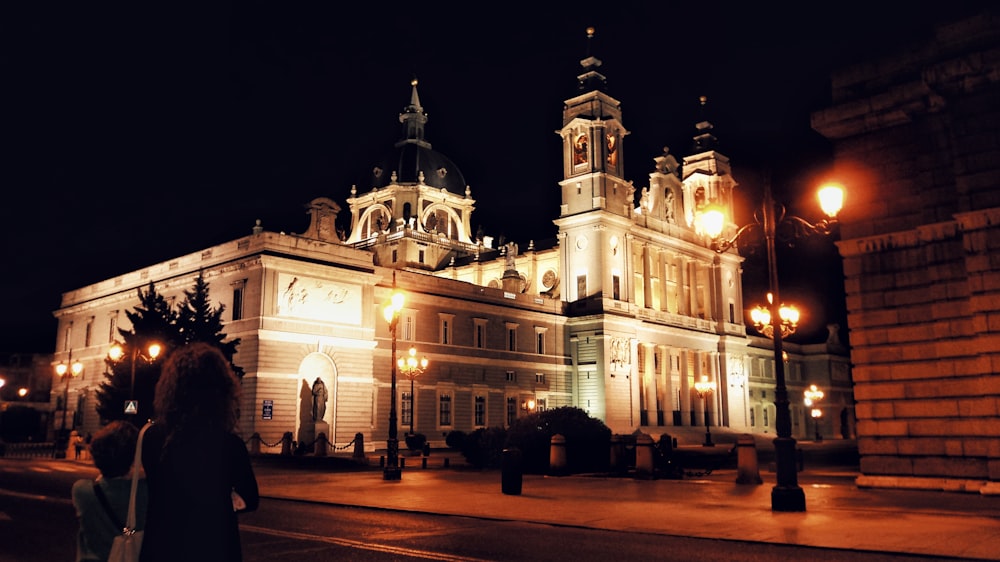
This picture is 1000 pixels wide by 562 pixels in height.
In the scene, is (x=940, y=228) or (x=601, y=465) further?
(x=601, y=465)

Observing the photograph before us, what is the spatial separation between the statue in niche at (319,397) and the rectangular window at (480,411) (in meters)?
13.5

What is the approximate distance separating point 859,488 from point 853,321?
4146mm

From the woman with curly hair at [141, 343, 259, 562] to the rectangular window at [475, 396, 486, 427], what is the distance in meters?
53.7

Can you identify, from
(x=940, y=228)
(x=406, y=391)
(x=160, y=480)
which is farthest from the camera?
(x=406, y=391)

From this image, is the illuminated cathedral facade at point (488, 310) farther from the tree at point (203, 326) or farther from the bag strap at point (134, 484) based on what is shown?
the bag strap at point (134, 484)

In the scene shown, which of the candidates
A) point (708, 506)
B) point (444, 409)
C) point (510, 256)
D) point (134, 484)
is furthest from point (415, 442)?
point (134, 484)

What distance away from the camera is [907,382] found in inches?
749

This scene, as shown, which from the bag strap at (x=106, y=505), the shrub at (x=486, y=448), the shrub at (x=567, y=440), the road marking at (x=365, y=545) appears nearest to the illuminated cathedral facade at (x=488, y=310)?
the shrub at (x=486, y=448)

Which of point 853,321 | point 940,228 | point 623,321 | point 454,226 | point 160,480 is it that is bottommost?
point 160,480

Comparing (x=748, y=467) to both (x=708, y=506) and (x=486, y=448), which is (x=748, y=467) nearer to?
(x=708, y=506)

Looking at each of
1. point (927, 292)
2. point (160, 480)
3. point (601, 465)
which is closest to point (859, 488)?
point (927, 292)

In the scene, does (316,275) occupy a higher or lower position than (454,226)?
lower

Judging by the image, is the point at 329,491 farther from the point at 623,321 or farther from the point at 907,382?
the point at 623,321

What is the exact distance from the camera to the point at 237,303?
46.7m
